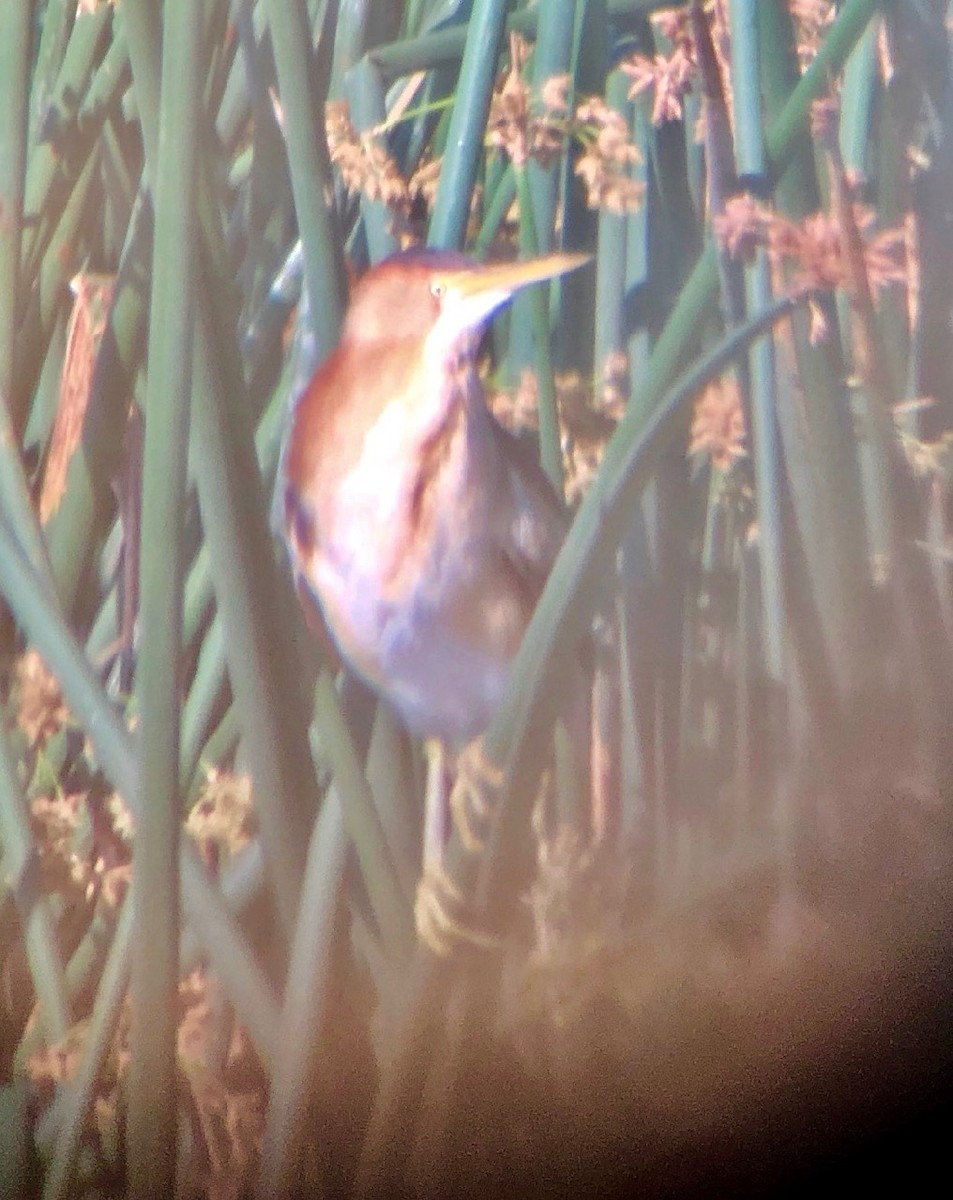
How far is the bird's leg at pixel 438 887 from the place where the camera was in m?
0.51

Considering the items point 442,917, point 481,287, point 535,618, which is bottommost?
point 442,917

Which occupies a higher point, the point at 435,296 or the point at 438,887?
the point at 435,296

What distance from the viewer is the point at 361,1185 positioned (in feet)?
1.79

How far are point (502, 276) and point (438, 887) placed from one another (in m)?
0.30

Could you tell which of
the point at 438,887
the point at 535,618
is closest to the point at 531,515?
the point at 535,618

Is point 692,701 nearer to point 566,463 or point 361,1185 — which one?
point 566,463

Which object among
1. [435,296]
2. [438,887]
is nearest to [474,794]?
[438,887]

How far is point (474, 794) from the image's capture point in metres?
0.50

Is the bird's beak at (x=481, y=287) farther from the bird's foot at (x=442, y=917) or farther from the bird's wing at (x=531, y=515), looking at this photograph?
the bird's foot at (x=442, y=917)

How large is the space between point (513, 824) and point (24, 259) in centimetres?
38

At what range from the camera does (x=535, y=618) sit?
49cm

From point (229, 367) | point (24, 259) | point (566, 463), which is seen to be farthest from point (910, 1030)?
point (24, 259)

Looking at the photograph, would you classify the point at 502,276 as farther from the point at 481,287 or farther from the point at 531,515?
the point at 531,515

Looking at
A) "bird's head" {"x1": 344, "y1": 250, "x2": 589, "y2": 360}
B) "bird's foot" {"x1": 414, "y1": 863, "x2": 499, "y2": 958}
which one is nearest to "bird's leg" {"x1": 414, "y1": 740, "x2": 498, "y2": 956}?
"bird's foot" {"x1": 414, "y1": 863, "x2": 499, "y2": 958}
